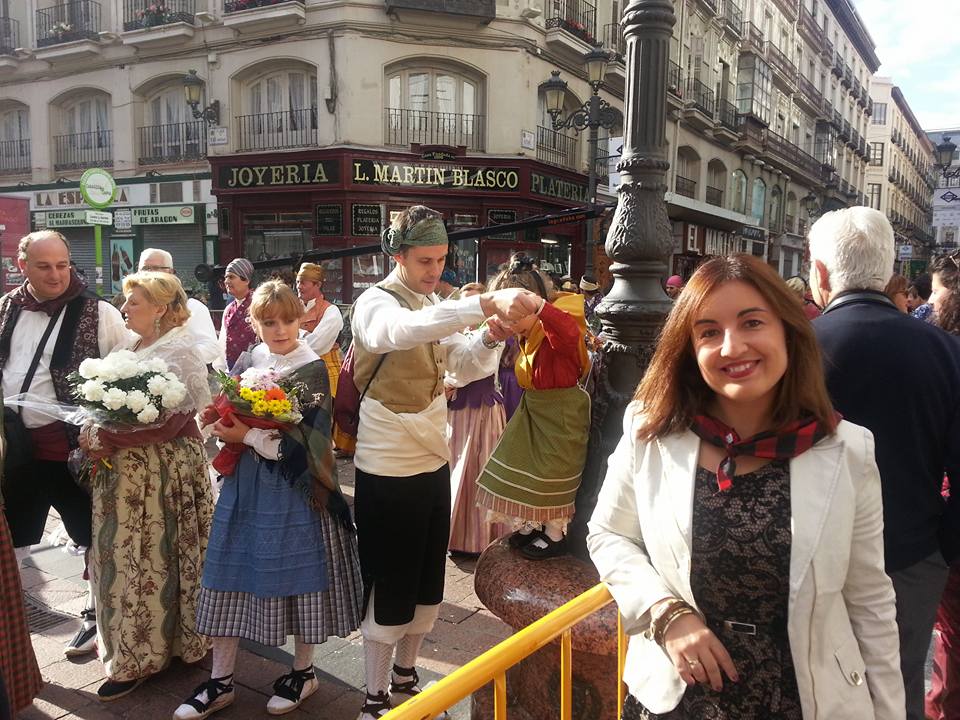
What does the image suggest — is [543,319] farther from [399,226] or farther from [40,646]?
[40,646]

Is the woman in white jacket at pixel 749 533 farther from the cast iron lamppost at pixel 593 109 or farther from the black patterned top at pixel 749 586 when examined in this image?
the cast iron lamppost at pixel 593 109

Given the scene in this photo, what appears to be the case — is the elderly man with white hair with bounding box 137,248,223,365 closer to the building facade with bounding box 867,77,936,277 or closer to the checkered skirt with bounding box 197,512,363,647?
the checkered skirt with bounding box 197,512,363,647

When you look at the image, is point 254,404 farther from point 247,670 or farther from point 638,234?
point 638,234

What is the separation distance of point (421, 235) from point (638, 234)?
856 mm

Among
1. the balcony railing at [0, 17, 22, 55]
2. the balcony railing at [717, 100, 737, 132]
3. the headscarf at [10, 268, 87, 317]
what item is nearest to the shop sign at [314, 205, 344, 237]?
the balcony railing at [0, 17, 22, 55]

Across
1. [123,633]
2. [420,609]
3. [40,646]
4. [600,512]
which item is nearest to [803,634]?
[600,512]

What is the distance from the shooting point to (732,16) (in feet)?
84.7

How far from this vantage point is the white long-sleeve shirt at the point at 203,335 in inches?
134

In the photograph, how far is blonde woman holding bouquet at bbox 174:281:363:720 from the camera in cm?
279

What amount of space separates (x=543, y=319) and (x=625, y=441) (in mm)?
846

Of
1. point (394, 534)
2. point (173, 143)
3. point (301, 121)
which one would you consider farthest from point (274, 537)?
point (173, 143)

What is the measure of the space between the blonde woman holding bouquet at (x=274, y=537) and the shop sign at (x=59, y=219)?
18396 mm

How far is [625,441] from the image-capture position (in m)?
1.66

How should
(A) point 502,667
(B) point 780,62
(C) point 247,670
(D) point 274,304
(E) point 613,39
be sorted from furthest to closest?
(B) point 780,62 → (E) point 613,39 → (C) point 247,670 → (D) point 274,304 → (A) point 502,667
